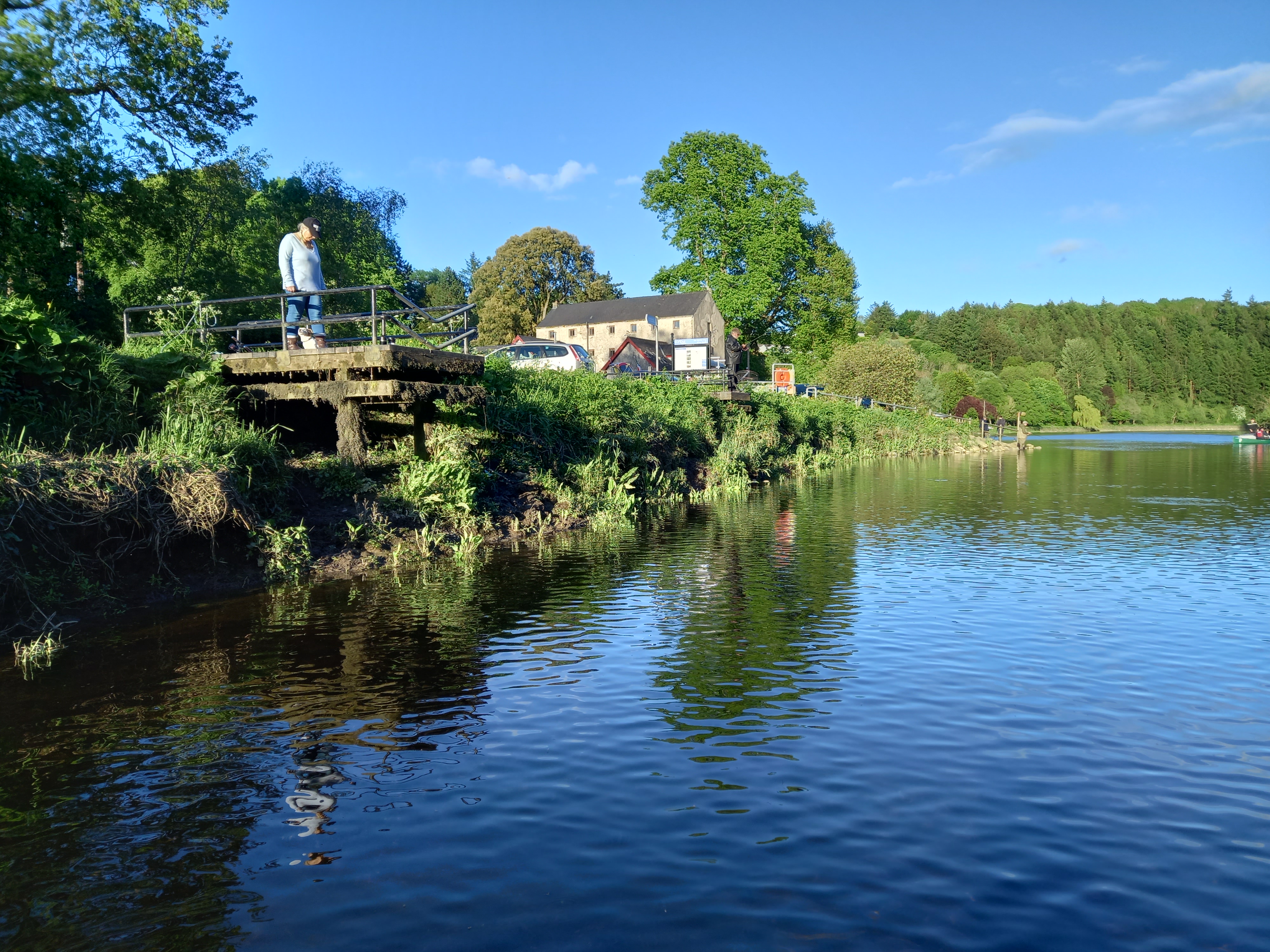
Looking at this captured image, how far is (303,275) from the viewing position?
46.6 ft

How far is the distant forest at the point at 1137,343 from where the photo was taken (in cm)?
11900

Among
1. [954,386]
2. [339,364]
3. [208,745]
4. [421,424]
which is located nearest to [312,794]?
[208,745]

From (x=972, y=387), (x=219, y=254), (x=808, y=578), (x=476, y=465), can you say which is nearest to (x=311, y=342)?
(x=476, y=465)

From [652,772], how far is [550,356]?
23.5 m

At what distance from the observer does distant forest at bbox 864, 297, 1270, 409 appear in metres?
119

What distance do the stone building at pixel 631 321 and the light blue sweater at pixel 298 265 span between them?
53.0 meters

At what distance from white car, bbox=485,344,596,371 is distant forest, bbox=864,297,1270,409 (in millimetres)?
95708

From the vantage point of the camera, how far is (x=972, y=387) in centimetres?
9625

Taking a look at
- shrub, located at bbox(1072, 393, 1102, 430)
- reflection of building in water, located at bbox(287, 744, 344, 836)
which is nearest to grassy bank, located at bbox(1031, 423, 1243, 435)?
shrub, located at bbox(1072, 393, 1102, 430)

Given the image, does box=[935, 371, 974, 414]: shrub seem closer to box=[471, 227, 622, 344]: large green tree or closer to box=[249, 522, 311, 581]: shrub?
box=[471, 227, 622, 344]: large green tree

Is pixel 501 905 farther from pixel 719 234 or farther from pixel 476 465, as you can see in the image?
pixel 719 234

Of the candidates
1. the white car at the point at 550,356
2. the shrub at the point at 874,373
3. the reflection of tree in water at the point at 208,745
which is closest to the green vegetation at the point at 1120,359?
the shrub at the point at 874,373

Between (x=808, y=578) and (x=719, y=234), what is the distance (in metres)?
53.4

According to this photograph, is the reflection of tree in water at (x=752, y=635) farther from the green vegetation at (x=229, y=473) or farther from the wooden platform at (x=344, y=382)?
the wooden platform at (x=344, y=382)
